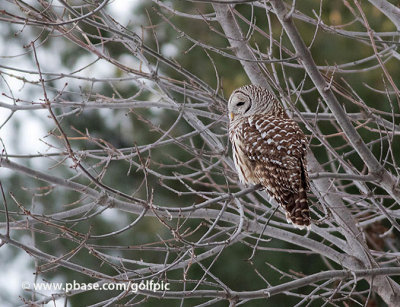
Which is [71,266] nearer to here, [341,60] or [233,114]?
[233,114]

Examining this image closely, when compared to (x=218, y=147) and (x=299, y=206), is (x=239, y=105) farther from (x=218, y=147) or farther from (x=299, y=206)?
(x=299, y=206)

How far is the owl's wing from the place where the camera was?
4.62 metres

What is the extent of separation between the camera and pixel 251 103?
520 cm

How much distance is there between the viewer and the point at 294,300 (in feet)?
32.2

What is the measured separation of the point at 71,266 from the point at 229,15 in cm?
259

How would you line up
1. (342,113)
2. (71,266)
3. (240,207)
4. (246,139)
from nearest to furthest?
(71,266) < (342,113) < (240,207) < (246,139)

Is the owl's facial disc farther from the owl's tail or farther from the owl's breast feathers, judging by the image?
the owl's tail

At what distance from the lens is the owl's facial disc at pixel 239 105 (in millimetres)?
5176

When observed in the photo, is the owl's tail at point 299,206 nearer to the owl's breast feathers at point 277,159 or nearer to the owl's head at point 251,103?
the owl's breast feathers at point 277,159

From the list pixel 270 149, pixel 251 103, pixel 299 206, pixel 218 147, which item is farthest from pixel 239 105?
pixel 299 206

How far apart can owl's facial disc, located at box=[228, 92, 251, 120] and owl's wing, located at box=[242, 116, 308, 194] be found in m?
0.27

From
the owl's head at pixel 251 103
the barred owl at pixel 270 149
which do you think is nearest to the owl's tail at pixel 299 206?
the barred owl at pixel 270 149

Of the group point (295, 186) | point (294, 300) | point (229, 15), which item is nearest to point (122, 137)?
point (294, 300)

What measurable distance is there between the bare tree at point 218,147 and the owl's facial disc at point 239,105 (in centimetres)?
14
